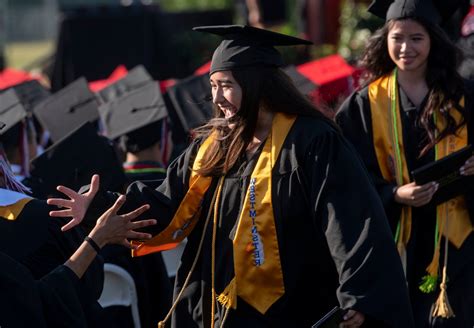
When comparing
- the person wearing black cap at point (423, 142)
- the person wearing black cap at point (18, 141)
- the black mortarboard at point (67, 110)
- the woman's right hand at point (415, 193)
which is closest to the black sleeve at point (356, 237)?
the woman's right hand at point (415, 193)

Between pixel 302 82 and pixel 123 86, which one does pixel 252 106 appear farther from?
pixel 123 86

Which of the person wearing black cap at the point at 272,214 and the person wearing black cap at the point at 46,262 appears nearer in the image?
the person wearing black cap at the point at 46,262

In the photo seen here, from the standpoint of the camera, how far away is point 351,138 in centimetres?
494

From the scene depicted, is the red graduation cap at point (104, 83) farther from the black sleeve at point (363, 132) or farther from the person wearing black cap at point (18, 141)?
the black sleeve at point (363, 132)

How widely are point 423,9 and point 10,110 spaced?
2379 millimetres

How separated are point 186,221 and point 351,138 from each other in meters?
1.32

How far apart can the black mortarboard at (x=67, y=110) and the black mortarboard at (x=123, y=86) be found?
0.15 m

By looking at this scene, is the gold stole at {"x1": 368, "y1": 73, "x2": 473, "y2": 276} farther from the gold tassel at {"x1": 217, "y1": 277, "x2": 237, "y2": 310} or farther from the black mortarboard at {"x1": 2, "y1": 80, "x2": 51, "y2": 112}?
the black mortarboard at {"x1": 2, "y1": 80, "x2": 51, "y2": 112}

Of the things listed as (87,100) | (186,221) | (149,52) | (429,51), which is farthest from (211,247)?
(149,52)

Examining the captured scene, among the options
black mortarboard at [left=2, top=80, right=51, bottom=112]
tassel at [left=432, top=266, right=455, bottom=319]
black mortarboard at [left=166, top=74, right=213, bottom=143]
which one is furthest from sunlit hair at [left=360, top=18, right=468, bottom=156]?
black mortarboard at [left=2, top=80, right=51, bottom=112]

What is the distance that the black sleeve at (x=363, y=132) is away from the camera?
4.86 metres

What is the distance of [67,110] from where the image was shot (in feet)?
20.7

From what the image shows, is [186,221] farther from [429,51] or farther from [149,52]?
[149,52]

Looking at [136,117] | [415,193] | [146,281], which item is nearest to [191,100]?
[136,117]
